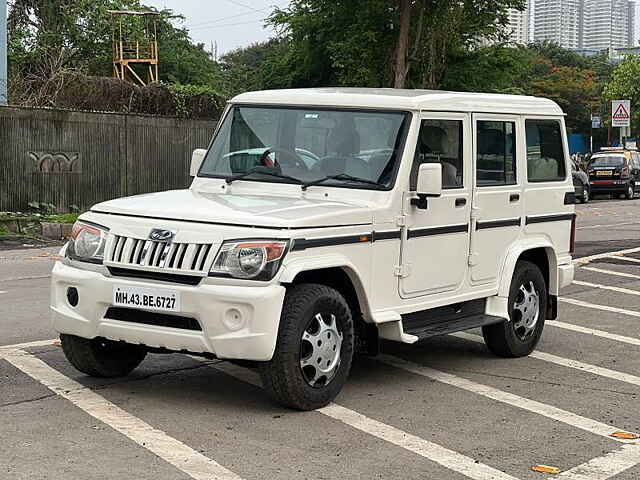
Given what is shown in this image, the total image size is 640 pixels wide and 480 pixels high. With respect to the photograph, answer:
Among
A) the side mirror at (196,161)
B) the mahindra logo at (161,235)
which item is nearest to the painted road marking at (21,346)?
the side mirror at (196,161)

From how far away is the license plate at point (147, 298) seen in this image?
268 inches

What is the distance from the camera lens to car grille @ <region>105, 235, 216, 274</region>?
6.80 meters

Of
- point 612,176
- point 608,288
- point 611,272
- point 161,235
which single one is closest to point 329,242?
point 161,235

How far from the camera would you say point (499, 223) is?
884 centimetres

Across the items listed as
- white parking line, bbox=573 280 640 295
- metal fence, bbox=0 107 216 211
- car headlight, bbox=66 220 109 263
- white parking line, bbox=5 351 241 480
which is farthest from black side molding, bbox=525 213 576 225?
metal fence, bbox=0 107 216 211

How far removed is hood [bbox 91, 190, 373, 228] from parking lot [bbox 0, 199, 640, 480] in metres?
1.17

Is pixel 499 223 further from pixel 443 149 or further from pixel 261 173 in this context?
pixel 261 173

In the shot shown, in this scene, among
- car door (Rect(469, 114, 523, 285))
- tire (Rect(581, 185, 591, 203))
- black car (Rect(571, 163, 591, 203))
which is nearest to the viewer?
car door (Rect(469, 114, 523, 285))

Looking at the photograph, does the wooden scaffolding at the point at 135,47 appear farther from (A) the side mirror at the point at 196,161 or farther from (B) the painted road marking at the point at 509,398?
(B) the painted road marking at the point at 509,398

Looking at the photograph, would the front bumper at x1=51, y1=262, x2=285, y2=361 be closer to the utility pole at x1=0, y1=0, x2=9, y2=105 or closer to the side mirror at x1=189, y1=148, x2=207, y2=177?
the side mirror at x1=189, y1=148, x2=207, y2=177

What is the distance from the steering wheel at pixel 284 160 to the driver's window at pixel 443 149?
0.80m

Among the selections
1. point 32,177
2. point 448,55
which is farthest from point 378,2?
point 32,177

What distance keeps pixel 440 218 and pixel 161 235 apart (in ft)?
7.13

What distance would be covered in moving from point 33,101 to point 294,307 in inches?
906
